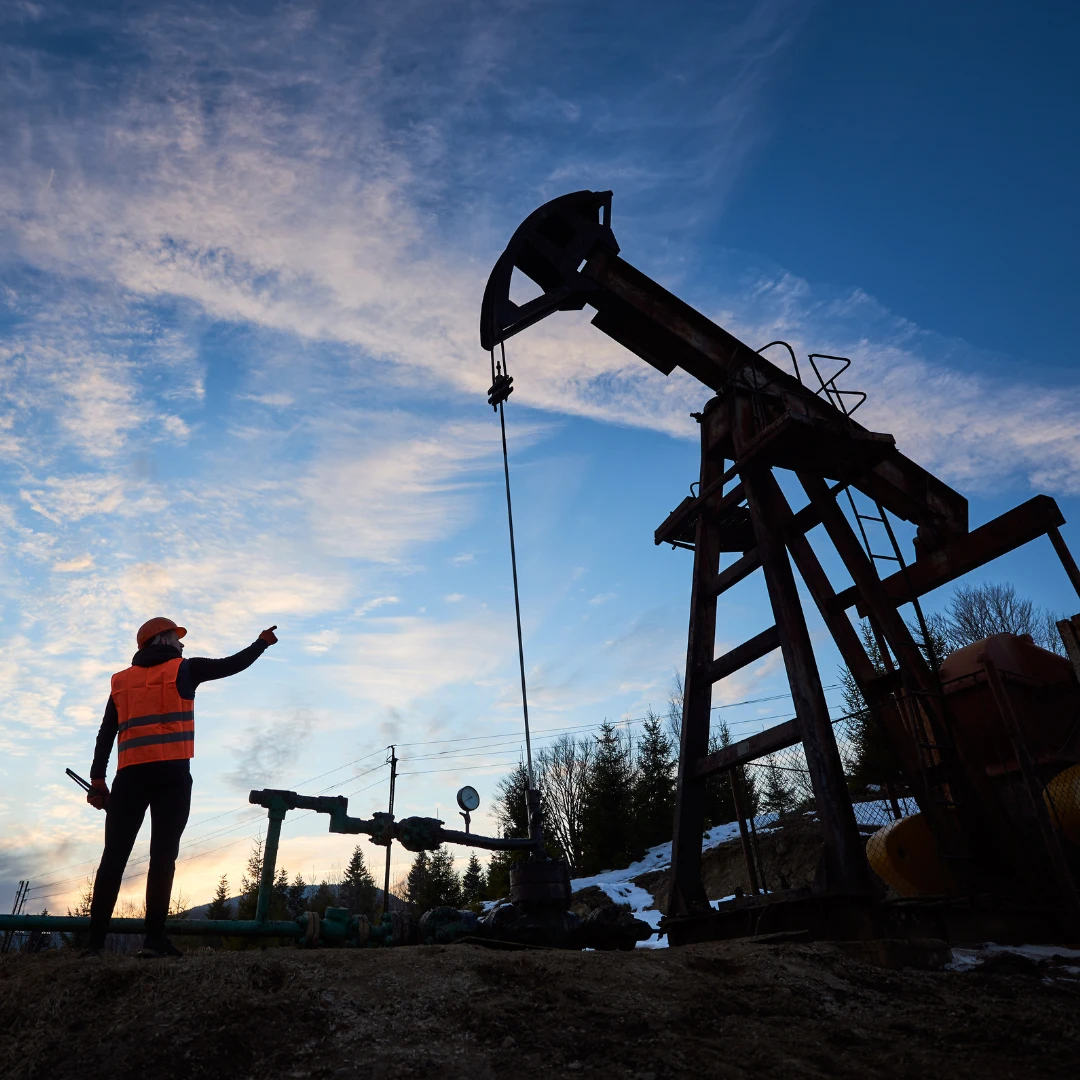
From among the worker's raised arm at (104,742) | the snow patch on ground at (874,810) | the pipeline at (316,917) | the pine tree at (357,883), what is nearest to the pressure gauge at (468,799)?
the pipeline at (316,917)

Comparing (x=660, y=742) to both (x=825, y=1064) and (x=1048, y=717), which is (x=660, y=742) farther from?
(x=825, y=1064)

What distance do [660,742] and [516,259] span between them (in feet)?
99.3

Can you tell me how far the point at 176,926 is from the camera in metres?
5.13

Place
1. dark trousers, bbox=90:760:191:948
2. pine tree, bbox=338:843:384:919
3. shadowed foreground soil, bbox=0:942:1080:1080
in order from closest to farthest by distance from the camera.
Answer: shadowed foreground soil, bbox=0:942:1080:1080 < dark trousers, bbox=90:760:191:948 < pine tree, bbox=338:843:384:919

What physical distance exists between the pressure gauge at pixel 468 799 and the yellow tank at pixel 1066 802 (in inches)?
189

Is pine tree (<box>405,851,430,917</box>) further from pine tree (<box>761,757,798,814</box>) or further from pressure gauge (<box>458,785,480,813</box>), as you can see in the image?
pressure gauge (<box>458,785,480,813</box>)

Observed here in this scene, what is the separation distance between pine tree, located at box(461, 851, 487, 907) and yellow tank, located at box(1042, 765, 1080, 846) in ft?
111

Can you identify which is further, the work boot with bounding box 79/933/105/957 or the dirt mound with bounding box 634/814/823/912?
the dirt mound with bounding box 634/814/823/912

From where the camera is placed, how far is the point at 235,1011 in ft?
10.4

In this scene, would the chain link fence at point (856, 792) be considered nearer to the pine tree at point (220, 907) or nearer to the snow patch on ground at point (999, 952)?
the snow patch on ground at point (999, 952)

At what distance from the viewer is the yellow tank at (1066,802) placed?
6.70 meters

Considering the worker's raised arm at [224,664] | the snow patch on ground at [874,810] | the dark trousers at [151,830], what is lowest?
the dark trousers at [151,830]

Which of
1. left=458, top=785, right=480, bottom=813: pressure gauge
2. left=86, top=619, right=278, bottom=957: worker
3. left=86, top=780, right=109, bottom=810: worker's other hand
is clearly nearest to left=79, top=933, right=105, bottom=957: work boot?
left=86, top=619, right=278, bottom=957: worker

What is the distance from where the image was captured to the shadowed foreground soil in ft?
9.56
